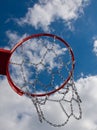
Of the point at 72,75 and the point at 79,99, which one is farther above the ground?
the point at 72,75

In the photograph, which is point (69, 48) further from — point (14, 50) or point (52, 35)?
point (14, 50)

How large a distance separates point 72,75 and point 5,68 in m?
1.96

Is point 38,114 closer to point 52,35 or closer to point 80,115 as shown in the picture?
point 80,115

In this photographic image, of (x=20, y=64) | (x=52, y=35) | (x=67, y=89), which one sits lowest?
(x=67, y=89)

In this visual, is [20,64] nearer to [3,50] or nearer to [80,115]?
[3,50]

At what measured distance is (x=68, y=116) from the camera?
436 inches

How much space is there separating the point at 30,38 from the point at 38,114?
7.16 ft

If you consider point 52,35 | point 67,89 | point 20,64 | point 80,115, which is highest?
point 52,35

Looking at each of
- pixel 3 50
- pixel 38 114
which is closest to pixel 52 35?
pixel 3 50

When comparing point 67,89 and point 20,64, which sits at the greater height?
point 20,64

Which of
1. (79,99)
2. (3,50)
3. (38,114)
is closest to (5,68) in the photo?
(3,50)

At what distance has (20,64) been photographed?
11.5m

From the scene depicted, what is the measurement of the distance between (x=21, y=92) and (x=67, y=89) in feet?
4.38

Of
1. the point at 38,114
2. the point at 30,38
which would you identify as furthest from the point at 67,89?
the point at 30,38
